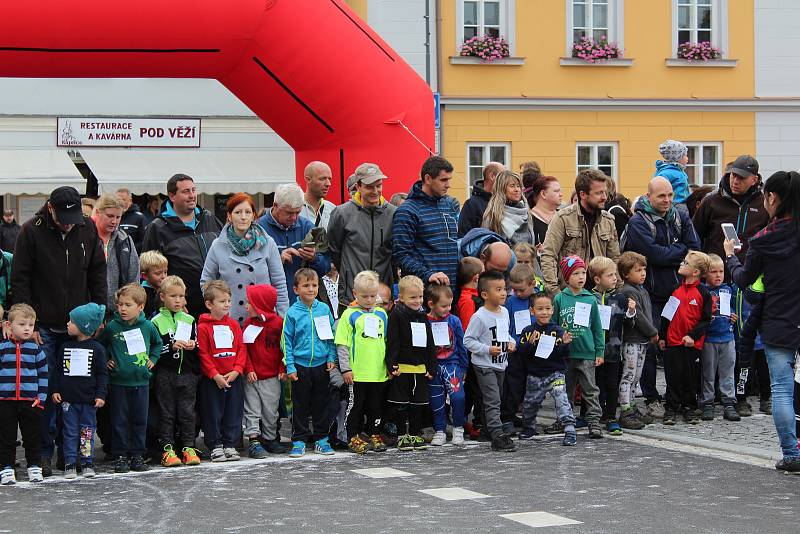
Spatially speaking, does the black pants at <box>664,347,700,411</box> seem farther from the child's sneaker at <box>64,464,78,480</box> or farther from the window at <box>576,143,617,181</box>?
the window at <box>576,143,617,181</box>

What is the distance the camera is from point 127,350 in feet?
31.6

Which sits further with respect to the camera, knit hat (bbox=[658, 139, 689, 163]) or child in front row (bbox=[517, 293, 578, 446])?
knit hat (bbox=[658, 139, 689, 163])

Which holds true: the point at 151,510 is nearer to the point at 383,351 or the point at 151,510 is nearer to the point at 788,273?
the point at 383,351

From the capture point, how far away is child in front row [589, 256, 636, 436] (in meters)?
11.1

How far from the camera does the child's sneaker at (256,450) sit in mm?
10031

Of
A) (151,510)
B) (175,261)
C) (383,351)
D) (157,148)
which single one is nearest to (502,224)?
(383,351)

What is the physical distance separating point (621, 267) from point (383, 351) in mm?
2170

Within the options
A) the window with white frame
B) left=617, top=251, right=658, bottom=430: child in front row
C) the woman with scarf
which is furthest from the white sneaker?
the window with white frame

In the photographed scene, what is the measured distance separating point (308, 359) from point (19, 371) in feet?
6.74

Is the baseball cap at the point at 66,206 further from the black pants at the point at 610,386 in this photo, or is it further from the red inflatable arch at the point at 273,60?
the black pants at the point at 610,386

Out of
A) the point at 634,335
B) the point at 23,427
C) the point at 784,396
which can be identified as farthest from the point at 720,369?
the point at 23,427

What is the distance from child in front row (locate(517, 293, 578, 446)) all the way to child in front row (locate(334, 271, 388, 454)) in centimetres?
109

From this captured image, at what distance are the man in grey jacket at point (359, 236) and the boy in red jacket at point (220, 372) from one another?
44.8 inches

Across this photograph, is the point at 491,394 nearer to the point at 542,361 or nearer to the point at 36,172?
the point at 542,361
